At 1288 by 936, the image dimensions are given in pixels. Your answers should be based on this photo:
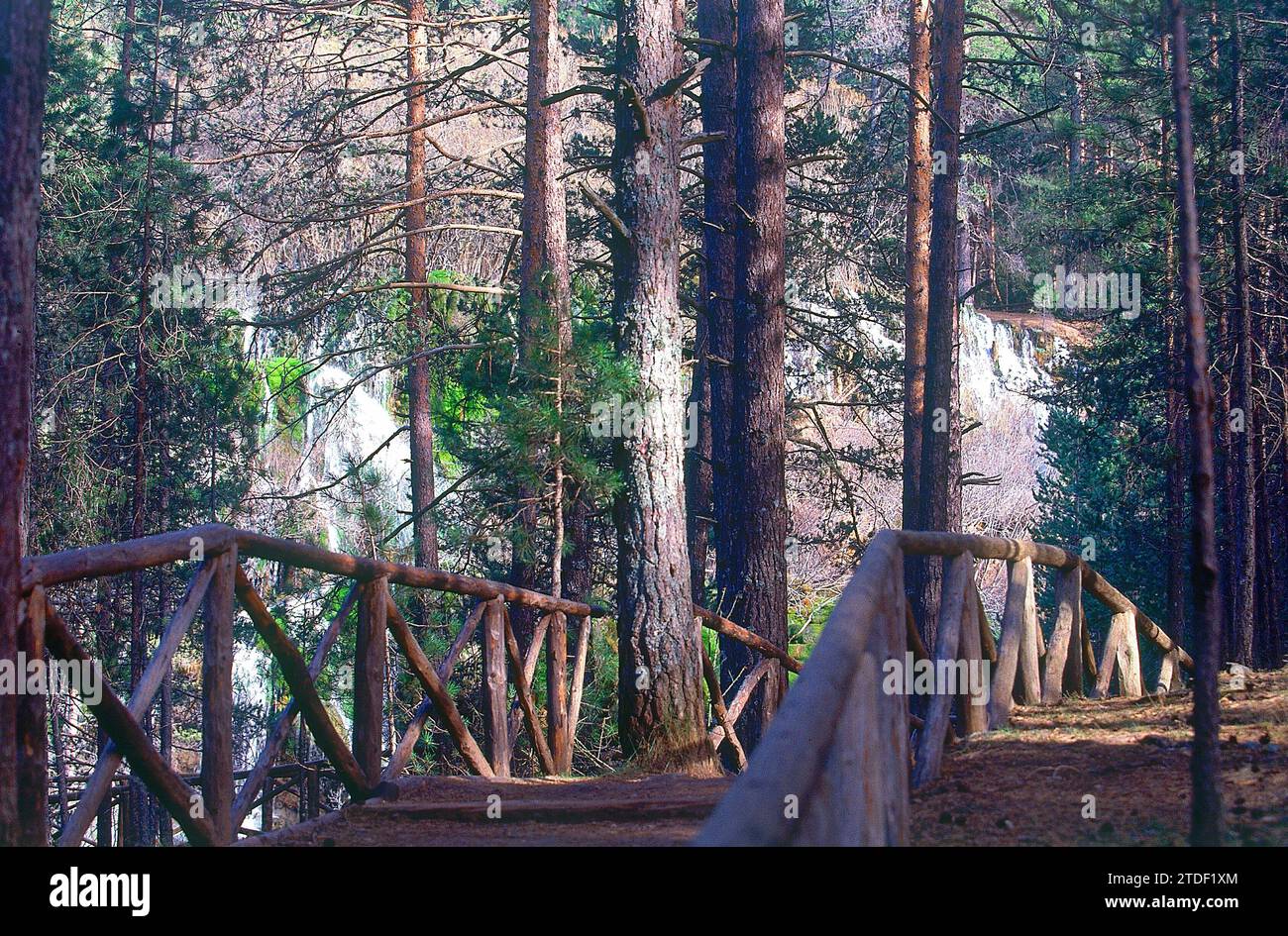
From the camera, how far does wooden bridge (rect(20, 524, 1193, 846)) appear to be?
2.40m

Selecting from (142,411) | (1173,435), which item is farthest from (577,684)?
(1173,435)

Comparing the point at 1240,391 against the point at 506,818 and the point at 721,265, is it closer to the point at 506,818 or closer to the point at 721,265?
the point at 721,265

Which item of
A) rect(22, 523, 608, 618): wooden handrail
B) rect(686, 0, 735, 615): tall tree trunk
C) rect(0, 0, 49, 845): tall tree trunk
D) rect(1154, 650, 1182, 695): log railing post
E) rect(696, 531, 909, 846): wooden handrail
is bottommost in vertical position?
rect(1154, 650, 1182, 695): log railing post

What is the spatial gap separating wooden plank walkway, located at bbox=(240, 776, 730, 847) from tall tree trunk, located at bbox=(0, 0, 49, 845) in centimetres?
155

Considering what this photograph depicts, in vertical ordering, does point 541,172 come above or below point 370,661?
above

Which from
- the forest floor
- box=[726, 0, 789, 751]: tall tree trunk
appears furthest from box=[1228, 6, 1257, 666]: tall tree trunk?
the forest floor

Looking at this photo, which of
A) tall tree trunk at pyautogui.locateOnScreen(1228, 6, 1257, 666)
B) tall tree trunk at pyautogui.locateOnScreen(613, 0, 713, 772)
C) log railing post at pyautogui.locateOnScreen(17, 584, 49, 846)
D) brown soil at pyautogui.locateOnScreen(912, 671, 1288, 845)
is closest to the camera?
log railing post at pyautogui.locateOnScreen(17, 584, 49, 846)

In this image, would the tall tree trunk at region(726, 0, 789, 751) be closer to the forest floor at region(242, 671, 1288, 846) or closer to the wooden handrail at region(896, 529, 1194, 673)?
the wooden handrail at region(896, 529, 1194, 673)

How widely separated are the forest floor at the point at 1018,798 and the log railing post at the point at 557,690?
1.89m

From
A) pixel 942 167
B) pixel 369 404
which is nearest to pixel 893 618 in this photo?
pixel 942 167

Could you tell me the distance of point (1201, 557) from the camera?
4230 millimetres

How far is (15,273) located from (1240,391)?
571 inches

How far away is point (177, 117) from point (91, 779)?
1483 centimetres
